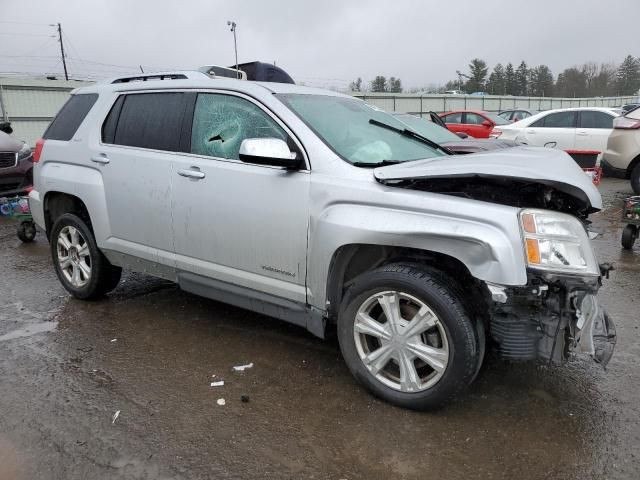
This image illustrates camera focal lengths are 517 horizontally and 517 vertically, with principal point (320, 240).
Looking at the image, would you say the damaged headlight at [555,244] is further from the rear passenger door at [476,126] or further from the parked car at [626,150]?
the rear passenger door at [476,126]

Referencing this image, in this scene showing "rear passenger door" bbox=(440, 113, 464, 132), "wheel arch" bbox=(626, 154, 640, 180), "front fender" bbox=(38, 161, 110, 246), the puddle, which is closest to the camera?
the puddle

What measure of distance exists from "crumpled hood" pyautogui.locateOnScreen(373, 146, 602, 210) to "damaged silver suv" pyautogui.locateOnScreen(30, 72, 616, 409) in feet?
0.05

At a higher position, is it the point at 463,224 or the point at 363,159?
the point at 363,159

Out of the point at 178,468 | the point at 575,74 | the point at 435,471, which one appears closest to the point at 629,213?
the point at 435,471

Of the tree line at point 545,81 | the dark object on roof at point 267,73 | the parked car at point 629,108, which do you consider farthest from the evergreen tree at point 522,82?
the dark object on roof at point 267,73

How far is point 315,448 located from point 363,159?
67.0 inches

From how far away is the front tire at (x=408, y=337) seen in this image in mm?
2680

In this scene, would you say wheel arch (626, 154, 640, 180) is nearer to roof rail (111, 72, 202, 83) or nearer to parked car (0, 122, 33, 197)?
roof rail (111, 72, 202, 83)

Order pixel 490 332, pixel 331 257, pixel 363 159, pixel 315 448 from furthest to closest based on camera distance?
pixel 363 159 < pixel 331 257 < pixel 490 332 < pixel 315 448

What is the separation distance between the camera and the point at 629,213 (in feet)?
19.3

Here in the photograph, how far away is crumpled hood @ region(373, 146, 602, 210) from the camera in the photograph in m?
2.60

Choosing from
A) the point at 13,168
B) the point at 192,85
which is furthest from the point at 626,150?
the point at 13,168

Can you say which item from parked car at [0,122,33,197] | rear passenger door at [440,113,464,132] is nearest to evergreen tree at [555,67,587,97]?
rear passenger door at [440,113,464,132]

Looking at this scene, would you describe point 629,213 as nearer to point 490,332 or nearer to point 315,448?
point 490,332
